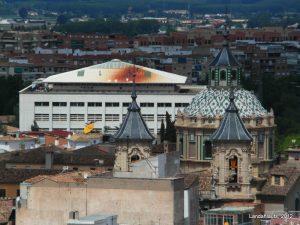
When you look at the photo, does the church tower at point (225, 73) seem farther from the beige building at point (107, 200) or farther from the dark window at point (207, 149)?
the beige building at point (107, 200)

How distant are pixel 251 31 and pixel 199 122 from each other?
138365 millimetres

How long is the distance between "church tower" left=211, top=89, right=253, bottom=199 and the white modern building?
38.3m

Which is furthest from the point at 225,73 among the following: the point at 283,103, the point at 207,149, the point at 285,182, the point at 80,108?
the point at 283,103

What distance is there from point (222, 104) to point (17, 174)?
5.33m

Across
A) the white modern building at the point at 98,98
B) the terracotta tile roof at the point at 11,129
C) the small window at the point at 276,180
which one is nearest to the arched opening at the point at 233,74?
the small window at the point at 276,180

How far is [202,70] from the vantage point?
140 metres

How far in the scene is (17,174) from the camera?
5919 centimetres

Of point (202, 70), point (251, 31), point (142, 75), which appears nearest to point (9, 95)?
Result: point (142, 75)

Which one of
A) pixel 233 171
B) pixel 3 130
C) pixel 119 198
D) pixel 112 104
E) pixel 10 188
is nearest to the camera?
pixel 119 198

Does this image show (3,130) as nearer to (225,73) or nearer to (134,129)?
(225,73)

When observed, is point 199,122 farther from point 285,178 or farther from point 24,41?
point 24,41

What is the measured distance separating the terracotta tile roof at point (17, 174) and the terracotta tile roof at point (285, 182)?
5585 millimetres

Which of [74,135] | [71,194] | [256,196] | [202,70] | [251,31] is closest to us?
[71,194]

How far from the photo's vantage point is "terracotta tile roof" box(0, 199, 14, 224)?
4747cm
